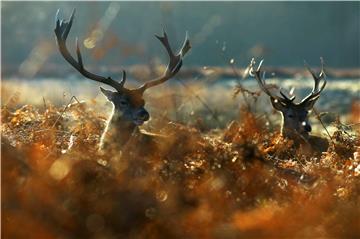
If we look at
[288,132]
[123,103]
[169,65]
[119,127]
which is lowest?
[119,127]

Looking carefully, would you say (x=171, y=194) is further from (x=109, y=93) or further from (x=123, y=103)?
(x=109, y=93)

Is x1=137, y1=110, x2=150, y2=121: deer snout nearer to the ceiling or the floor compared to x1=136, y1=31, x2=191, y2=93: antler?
nearer to the floor

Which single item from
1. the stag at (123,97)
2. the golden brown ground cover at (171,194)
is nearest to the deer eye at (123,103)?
the stag at (123,97)

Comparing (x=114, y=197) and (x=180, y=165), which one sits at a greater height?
(x=180, y=165)

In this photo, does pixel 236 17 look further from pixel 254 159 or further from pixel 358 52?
pixel 254 159

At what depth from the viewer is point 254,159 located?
5.76m

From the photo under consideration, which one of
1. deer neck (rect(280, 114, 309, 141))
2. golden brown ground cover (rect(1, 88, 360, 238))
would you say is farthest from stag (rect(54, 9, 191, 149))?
deer neck (rect(280, 114, 309, 141))

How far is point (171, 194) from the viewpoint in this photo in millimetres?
5465

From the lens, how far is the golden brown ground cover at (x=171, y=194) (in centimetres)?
520

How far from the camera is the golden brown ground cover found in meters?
5.20

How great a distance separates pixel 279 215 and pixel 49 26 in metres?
28.2

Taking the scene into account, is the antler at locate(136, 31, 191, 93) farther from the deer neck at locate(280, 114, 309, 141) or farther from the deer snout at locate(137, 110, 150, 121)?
the deer neck at locate(280, 114, 309, 141)

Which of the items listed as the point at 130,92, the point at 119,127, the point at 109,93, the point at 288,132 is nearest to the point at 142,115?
the point at 119,127

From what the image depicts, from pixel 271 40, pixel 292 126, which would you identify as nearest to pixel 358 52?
pixel 271 40
